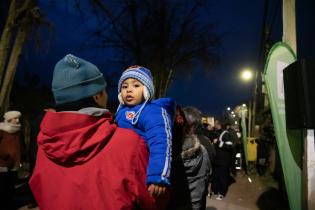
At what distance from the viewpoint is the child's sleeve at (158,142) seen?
5.77 feet

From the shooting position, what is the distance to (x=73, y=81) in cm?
186

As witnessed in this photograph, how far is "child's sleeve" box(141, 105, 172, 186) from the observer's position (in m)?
1.76

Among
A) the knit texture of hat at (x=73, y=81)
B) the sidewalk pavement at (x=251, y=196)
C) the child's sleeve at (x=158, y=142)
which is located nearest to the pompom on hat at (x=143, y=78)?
the child's sleeve at (x=158, y=142)

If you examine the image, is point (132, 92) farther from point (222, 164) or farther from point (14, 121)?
point (222, 164)

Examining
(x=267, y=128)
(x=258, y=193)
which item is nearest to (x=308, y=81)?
(x=258, y=193)

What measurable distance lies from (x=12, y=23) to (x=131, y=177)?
374 inches

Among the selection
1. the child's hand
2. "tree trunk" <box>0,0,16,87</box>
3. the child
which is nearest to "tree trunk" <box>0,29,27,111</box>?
"tree trunk" <box>0,0,16,87</box>

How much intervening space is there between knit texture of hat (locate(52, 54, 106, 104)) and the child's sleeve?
1.07 feet

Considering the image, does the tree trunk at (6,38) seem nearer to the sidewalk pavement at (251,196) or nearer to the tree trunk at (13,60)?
the tree trunk at (13,60)

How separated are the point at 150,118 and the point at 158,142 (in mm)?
179

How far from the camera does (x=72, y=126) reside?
1.71 meters

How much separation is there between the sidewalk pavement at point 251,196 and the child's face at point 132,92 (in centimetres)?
707

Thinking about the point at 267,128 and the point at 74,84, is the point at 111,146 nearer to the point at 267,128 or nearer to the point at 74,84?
the point at 74,84

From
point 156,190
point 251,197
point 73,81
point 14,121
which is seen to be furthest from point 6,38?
point 156,190
